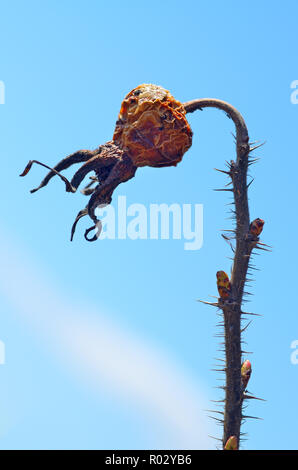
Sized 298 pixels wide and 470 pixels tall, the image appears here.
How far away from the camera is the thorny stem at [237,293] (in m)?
8.95

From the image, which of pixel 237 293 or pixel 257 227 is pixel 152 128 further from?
pixel 237 293

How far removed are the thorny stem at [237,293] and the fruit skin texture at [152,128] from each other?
776 mm

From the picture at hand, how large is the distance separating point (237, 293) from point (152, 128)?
8.10 ft

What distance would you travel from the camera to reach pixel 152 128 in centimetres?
904

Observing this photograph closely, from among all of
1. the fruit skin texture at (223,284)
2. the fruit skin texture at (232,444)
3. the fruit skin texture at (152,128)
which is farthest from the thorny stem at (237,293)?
the fruit skin texture at (152,128)

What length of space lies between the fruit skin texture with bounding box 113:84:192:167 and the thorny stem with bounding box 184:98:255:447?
2.55 ft

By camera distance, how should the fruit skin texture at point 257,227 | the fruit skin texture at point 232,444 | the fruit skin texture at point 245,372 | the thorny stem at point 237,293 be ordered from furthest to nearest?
the fruit skin texture at point 245,372 → the fruit skin texture at point 257,227 → the thorny stem at point 237,293 → the fruit skin texture at point 232,444

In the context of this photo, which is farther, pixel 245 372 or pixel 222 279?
pixel 245 372

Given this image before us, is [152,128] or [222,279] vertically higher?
[152,128]

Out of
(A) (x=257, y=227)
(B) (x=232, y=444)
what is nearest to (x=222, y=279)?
(A) (x=257, y=227)

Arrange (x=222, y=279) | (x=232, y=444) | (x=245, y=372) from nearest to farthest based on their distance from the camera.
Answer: (x=232, y=444)
(x=222, y=279)
(x=245, y=372)

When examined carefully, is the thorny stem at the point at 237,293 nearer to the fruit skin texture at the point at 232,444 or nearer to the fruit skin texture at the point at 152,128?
the fruit skin texture at the point at 232,444

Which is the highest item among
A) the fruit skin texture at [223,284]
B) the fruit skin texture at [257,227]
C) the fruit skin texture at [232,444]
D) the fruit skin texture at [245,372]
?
the fruit skin texture at [257,227]
